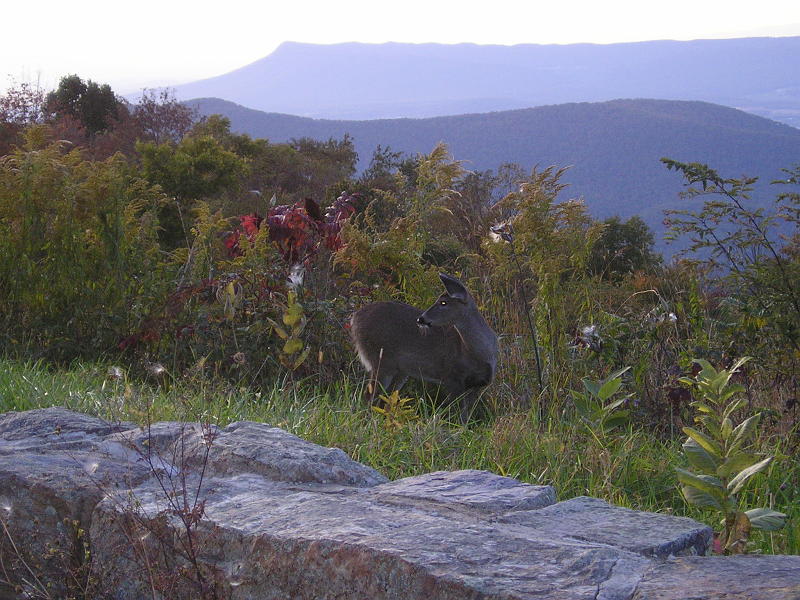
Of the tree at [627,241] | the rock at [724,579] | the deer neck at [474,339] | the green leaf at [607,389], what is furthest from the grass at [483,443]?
the tree at [627,241]

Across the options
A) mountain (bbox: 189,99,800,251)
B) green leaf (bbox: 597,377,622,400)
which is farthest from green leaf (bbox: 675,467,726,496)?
mountain (bbox: 189,99,800,251)

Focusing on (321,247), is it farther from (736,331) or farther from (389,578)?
(389,578)

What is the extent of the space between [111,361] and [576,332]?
3.68 metres

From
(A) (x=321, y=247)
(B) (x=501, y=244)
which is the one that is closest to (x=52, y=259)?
(A) (x=321, y=247)

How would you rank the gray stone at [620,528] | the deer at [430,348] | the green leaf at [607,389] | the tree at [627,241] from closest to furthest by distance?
the gray stone at [620,528] < the green leaf at [607,389] < the deer at [430,348] < the tree at [627,241]

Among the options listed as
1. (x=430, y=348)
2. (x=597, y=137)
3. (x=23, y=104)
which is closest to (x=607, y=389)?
(x=430, y=348)

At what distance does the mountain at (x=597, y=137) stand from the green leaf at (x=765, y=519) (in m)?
88.5

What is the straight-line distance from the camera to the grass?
14.6ft

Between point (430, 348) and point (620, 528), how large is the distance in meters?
3.70

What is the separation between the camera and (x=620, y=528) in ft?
9.49

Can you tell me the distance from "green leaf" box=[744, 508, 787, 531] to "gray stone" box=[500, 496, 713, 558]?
0.18m

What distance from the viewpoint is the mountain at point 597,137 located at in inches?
3856

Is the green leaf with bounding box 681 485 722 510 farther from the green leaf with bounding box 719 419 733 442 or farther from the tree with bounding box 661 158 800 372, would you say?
the tree with bounding box 661 158 800 372

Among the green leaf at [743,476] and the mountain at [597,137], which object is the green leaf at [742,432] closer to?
the green leaf at [743,476]
